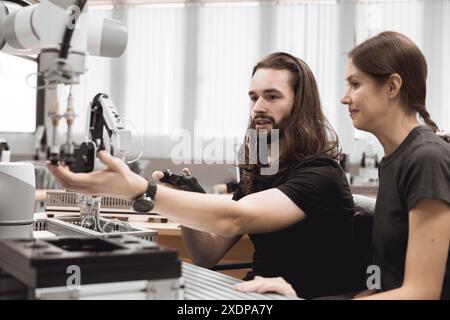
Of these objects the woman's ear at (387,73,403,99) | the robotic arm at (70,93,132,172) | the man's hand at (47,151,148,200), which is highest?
the woman's ear at (387,73,403,99)

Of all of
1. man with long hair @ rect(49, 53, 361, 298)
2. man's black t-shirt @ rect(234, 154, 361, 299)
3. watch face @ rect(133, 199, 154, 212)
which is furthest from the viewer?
man's black t-shirt @ rect(234, 154, 361, 299)

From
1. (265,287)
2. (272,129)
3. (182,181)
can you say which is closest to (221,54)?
(272,129)

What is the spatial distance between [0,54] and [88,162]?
794 mm

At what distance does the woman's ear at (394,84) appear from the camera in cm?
122

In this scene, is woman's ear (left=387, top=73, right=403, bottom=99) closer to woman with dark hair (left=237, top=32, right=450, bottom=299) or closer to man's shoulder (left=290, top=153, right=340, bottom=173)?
woman with dark hair (left=237, top=32, right=450, bottom=299)

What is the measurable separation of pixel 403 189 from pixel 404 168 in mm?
49

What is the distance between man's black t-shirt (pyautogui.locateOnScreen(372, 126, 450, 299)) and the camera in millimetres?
1074

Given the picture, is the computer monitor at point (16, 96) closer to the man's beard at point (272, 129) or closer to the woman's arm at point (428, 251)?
the man's beard at point (272, 129)

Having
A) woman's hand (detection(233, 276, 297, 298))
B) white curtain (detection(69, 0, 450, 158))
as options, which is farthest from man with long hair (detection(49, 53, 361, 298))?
white curtain (detection(69, 0, 450, 158))

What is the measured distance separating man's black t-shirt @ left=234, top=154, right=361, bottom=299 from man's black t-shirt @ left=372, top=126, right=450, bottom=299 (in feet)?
0.44

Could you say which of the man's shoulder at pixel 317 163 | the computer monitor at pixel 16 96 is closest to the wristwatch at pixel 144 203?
the man's shoulder at pixel 317 163

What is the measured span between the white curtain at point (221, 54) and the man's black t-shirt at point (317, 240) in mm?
3363

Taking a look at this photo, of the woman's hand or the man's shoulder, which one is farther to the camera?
the man's shoulder

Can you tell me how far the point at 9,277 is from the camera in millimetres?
826
